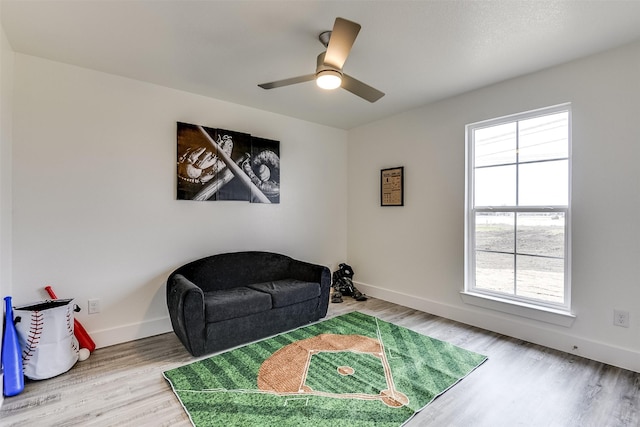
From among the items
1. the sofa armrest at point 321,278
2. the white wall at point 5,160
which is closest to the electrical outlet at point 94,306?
the white wall at point 5,160

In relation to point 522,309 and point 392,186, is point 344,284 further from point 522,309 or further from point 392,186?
point 522,309

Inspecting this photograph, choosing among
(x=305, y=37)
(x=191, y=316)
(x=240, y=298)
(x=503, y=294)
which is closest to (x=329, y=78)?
(x=305, y=37)

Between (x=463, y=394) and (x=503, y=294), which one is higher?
(x=503, y=294)

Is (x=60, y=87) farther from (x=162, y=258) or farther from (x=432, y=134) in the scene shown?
(x=432, y=134)

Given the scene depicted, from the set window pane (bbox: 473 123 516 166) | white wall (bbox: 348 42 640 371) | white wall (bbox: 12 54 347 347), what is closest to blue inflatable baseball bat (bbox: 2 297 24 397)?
white wall (bbox: 12 54 347 347)

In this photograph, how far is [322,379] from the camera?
2.27 metres

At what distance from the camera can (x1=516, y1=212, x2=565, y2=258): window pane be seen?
9.29 ft

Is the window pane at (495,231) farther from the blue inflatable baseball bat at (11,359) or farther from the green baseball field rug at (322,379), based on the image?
the blue inflatable baseball bat at (11,359)

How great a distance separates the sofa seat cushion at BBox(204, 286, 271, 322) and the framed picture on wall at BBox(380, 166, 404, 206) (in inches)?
85.3

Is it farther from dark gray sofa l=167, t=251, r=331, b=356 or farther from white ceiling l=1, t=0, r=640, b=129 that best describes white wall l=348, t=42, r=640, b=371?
dark gray sofa l=167, t=251, r=331, b=356

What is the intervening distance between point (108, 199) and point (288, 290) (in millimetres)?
1932

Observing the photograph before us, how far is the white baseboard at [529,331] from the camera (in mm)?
2453

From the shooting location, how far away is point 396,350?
9.00ft

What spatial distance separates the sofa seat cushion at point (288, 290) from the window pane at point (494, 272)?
5.92 ft
